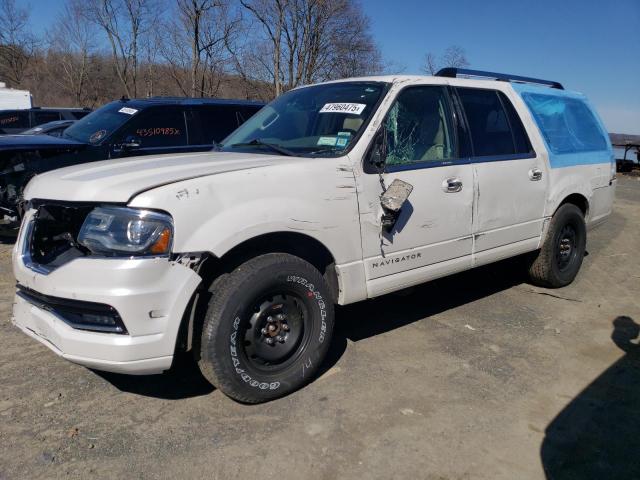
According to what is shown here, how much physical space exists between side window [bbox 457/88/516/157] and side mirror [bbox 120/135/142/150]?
4.19 meters

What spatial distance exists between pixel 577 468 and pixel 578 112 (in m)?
4.06

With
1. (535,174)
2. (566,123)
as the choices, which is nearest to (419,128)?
(535,174)

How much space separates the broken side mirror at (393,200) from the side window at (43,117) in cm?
1407

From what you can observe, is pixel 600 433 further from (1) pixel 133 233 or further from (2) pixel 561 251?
(2) pixel 561 251

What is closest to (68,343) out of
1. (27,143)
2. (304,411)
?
(304,411)

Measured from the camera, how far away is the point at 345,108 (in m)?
3.67

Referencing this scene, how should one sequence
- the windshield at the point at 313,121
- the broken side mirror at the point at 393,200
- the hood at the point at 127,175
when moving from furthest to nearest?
the windshield at the point at 313,121 < the broken side mirror at the point at 393,200 < the hood at the point at 127,175

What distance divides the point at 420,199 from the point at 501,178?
3.37 ft

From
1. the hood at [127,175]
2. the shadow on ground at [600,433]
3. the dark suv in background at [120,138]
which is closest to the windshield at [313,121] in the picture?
the hood at [127,175]

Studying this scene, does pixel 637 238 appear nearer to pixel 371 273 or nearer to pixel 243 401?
pixel 371 273

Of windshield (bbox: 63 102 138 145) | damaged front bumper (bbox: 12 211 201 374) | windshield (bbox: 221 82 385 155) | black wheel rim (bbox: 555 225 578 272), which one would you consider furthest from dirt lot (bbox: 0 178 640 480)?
windshield (bbox: 63 102 138 145)

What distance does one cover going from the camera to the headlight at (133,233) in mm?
2588

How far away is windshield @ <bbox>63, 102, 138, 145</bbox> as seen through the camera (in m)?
6.93

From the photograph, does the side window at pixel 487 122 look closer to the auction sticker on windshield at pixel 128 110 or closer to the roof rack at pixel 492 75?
the roof rack at pixel 492 75
